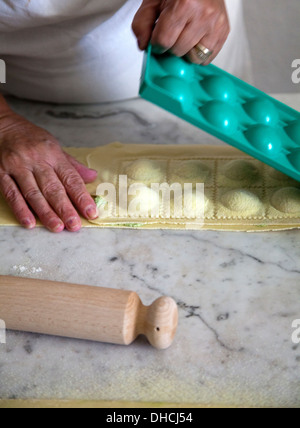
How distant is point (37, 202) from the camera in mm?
946

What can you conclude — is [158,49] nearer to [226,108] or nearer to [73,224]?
[226,108]

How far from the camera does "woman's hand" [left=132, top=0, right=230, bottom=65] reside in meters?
0.85

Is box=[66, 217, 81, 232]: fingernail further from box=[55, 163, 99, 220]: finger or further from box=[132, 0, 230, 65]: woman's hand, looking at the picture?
box=[132, 0, 230, 65]: woman's hand

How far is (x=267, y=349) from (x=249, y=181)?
36 centimetres

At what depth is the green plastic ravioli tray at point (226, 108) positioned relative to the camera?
0.87 m

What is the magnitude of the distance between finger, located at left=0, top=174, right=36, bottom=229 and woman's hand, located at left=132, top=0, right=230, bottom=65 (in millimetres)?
325

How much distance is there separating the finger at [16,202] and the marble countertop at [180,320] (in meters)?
0.02

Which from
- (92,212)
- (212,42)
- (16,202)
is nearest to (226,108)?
(212,42)

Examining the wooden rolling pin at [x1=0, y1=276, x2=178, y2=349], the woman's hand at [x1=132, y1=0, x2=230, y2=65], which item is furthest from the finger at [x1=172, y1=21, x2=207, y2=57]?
the wooden rolling pin at [x1=0, y1=276, x2=178, y2=349]

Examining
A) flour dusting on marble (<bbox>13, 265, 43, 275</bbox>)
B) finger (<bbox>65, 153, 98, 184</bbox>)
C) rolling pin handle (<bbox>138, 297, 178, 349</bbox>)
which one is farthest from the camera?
finger (<bbox>65, 153, 98, 184</bbox>)

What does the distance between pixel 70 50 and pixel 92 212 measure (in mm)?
417
